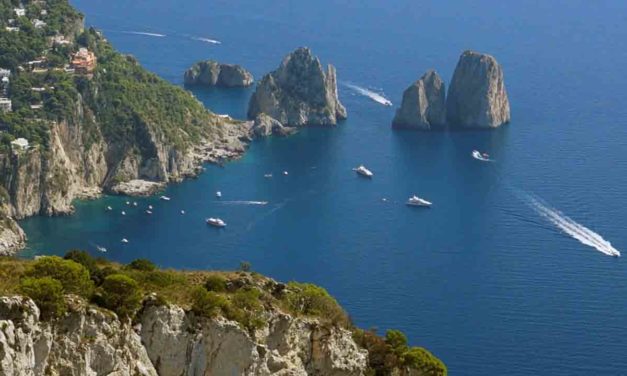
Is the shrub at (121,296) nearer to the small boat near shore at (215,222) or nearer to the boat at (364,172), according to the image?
the small boat near shore at (215,222)

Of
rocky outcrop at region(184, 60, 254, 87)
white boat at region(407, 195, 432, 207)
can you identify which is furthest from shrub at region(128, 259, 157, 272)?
rocky outcrop at region(184, 60, 254, 87)

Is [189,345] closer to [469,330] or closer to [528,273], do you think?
[469,330]

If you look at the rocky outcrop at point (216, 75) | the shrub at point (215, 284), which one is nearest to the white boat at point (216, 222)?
the rocky outcrop at point (216, 75)

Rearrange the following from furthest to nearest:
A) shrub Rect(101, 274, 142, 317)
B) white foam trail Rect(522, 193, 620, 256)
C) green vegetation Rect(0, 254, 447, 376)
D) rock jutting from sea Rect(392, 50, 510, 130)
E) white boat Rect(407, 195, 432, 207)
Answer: rock jutting from sea Rect(392, 50, 510, 130) < white boat Rect(407, 195, 432, 207) < white foam trail Rect(522, 193, 620, 256) < shrub Rect(101, 274, 142, 317) < green vegetation Rect(0, 254, 447, 376)

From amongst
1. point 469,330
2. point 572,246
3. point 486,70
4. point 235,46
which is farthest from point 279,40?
point 469,330

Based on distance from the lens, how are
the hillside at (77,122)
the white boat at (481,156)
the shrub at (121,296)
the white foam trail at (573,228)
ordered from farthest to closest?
the white boat at (481,156) → the hillside at (77,122) → the white foam trail at (573,228) → the shrub at (121,296)

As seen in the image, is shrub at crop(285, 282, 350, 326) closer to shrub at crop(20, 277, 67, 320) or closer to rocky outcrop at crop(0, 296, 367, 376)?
rocky outcrop at crop(0, 296, 367, 376)

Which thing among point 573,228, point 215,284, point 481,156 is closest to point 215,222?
point 573,228
